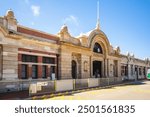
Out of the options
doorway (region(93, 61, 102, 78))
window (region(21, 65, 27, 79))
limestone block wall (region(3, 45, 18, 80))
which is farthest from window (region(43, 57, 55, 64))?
doorway (region(93, 61, 102, 78))

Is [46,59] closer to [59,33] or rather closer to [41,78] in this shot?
[41,78]

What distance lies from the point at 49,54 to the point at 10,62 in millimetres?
5449

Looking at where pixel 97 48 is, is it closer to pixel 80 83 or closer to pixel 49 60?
pixel 49 60

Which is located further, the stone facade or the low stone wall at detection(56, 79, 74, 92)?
the low stone wall at detection(56, 79, 74, 92)

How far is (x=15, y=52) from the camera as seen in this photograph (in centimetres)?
1750

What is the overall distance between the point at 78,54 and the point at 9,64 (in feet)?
36.8

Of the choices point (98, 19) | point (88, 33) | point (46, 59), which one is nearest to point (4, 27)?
point (46, 59)

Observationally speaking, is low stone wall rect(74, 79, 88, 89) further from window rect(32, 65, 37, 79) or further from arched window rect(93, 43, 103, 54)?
arched window rect(93, 43, 103, 54)

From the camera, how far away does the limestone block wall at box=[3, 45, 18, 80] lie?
1661cm

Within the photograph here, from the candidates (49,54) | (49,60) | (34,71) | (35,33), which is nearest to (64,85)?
(34,71)

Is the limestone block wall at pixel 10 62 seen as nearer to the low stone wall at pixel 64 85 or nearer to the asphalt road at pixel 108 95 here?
the low stone wall at pixel 64 85

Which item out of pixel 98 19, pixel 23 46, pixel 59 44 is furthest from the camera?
pixel 98 19

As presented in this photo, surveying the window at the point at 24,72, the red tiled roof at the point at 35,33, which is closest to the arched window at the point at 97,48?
the red tiled roof at the point at 35,33

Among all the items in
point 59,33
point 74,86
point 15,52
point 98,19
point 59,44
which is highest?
point 98,19
